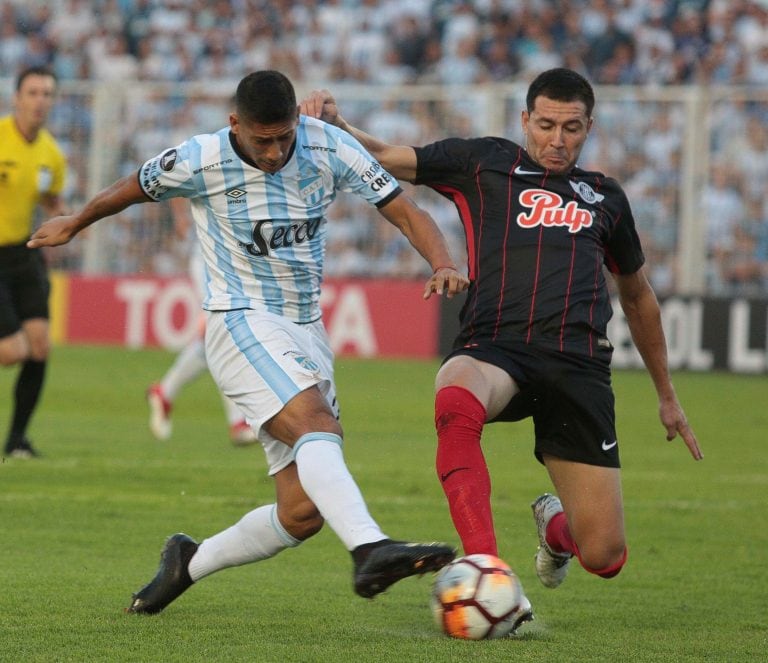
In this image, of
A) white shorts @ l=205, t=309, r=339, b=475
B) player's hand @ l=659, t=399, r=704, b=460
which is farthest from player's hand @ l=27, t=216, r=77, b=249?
player's hand @ l=659, t=399, r=704, b=460

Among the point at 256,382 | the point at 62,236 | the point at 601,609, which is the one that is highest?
the point at 62,236

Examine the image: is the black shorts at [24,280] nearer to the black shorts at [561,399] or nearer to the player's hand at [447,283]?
the black shorts at [561,399]

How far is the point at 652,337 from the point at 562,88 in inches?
44.5

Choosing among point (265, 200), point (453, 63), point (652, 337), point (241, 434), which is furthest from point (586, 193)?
point (453, 63)

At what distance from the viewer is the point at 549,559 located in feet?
19.5

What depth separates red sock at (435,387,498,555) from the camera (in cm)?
501

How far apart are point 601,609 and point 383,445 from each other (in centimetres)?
568

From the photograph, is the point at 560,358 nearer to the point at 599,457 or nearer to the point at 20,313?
the point at 599,457

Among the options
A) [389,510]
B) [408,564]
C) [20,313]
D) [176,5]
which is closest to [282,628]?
[408,564]

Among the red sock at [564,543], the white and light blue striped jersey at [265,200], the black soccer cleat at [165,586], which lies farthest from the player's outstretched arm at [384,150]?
the black soccer cleat at [165,586]

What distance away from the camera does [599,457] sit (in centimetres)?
566

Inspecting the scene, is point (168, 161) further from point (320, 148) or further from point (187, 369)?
point (187, 369)

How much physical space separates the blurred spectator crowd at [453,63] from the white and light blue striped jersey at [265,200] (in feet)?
43.1

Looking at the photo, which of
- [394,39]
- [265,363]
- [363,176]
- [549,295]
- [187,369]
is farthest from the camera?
[394,39]
